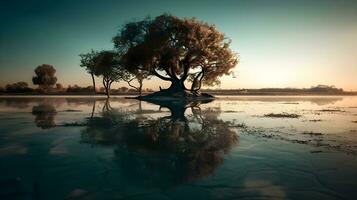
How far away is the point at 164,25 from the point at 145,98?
15.2m

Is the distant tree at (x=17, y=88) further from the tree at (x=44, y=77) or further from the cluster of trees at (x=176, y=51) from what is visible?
the cluster of trees at (x=176, y=51)

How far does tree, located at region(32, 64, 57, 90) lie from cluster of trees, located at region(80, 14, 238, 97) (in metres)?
64.9

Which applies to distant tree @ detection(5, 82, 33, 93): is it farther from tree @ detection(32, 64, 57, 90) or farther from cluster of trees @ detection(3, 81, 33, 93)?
tree @ detection(32, 64, 57, 90)

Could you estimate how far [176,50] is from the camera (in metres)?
54.5

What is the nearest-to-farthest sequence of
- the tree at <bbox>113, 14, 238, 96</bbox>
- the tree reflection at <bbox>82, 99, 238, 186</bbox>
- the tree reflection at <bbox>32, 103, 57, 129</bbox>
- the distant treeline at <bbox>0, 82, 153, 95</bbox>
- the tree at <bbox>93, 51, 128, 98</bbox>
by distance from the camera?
1. the tree reflection at <bbox>82, 99, 238, 186</bbox>
2. the tree reflection at <bbox>32, 103, 57, 129</bbox>
3. the tree at <bbox>113, 14, 238, 96</bbox>
4. the tree at <bbox>93, 51, 128, 98</bbox>
5. the distant treeline at <bbox>0, 82, 153, 95</bbox>

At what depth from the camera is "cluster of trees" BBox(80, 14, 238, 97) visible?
179 feet

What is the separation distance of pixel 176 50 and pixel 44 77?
78202mm

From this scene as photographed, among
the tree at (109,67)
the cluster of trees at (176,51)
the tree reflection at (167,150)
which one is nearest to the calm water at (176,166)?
the tree reflection at (167,150)

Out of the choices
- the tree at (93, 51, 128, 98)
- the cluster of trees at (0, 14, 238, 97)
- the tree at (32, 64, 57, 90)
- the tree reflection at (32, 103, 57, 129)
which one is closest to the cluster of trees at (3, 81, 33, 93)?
the tree at (32, 64, 57, 90)

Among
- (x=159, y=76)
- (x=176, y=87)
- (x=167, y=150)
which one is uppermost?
(x=159, y=76)

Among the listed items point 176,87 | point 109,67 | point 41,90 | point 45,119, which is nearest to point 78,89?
point 41,90

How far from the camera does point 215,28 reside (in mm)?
58625

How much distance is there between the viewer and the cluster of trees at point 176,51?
54625 mm

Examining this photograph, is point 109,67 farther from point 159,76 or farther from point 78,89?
point 78,89
